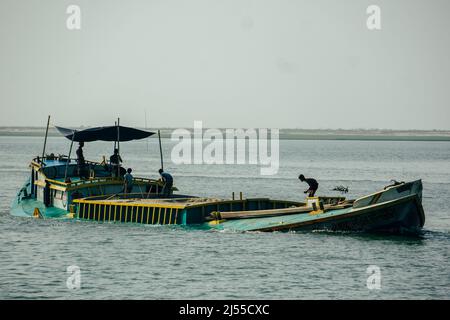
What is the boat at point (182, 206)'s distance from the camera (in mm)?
34594

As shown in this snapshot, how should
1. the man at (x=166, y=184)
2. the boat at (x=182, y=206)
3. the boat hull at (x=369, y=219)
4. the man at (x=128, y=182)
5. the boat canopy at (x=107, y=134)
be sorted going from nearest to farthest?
the boat hull at (x=369, y=219) → the boat at (x=182, y=206) → the man at (x=128, y=182) → the man at (x=166, y=184) → the boat canopy at (x=107, y=134)

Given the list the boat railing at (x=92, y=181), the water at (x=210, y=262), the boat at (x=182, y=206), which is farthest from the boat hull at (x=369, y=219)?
the boat railing at (x=92, y=181)

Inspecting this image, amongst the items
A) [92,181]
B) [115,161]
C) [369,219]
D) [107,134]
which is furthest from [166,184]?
[369,219]

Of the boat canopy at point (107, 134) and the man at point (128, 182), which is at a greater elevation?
the boat canopy at point (107, 134)

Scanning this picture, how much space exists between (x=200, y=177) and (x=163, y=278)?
53648mm

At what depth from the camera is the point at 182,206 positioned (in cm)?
3712

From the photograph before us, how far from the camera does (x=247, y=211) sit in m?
→ 37.8

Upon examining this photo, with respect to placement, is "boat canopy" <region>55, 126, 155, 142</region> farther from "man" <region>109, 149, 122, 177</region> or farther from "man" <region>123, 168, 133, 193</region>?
"man" <region>123, 168, 133, 193</region>

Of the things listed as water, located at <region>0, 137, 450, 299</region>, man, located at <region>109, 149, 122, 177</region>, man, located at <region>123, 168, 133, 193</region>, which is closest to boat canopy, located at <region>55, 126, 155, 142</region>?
man, located at <region>109, 149, 122, 177</region>

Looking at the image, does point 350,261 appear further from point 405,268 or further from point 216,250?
point 216,250

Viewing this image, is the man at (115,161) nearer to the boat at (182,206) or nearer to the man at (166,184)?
the boat at (182,206)
